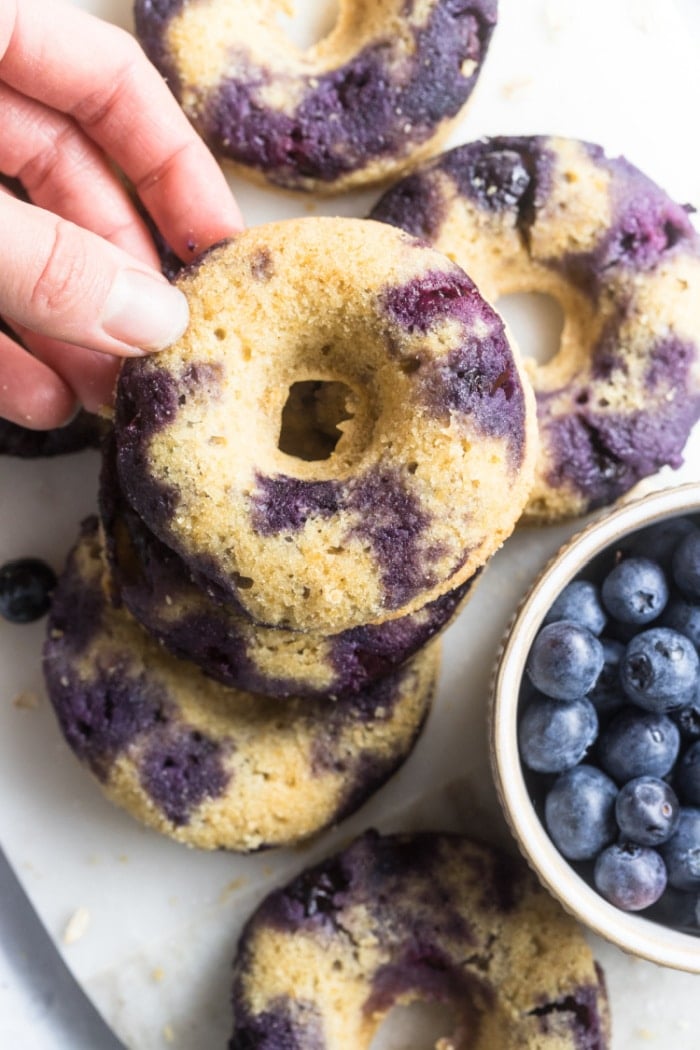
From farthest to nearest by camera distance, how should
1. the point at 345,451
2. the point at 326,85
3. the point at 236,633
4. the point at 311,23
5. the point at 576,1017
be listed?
the point at 311,23
the point at 326,85
the point at 576,1017
the point at 236,633
the point at 345,451

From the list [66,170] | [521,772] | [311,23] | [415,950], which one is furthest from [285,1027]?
[311,23]

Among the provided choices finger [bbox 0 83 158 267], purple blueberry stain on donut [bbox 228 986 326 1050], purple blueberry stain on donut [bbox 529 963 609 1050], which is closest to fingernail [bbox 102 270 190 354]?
finger [bbox 0 83 158 267]

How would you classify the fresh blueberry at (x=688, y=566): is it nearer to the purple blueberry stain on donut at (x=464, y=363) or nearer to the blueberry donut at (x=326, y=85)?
the purple blueberry stain on donut at (x=464, y=363)

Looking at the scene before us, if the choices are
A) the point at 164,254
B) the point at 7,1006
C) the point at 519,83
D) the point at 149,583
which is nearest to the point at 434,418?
the point at 149,583

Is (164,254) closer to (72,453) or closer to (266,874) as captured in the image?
(72,453)

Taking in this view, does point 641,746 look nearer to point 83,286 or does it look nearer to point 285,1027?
point 285,1027

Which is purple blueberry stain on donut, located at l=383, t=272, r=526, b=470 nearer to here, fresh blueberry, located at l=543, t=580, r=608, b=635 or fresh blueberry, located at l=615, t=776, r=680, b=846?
fresh blueberry, located at l=543, t=580, r=608, b=635

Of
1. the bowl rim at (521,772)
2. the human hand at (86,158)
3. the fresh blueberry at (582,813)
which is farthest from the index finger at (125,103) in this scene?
the fresh blueberry at (582,813)
